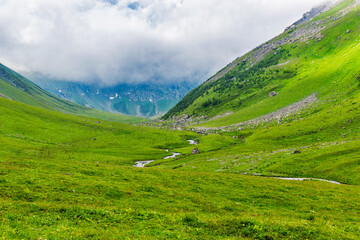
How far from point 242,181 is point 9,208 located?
37.9m

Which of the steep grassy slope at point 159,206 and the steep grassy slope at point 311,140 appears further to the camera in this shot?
the steep grassy slope at point 311,140

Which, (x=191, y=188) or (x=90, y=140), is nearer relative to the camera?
(x=191, y=188)

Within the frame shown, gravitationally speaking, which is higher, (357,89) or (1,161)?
(357,89)

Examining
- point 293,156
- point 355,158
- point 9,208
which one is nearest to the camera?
point 9,208

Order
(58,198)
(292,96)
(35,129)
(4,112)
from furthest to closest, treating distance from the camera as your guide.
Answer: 1. (292,96)
2. (4,112)
3. (35,129)
4. (58,198)

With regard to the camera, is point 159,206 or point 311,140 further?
point 311,140

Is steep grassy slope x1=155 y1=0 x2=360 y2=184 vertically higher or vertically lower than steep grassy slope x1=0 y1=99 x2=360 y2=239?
higher

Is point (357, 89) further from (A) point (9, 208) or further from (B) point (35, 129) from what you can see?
(B) point (35, 129)

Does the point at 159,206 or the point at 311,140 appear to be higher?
the point at 311,140

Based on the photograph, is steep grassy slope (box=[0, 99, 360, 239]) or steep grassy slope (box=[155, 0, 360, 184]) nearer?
steep grassy slope (box=[0, 99, 360, 239])

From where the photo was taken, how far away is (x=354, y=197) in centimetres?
3575

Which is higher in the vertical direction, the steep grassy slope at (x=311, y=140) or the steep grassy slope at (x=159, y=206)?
the steep grassy slope at (x=311, y=140)

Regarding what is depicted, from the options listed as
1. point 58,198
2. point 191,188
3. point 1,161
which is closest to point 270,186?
point 191,188

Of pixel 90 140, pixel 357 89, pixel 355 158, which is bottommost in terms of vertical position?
pixel 90 140
